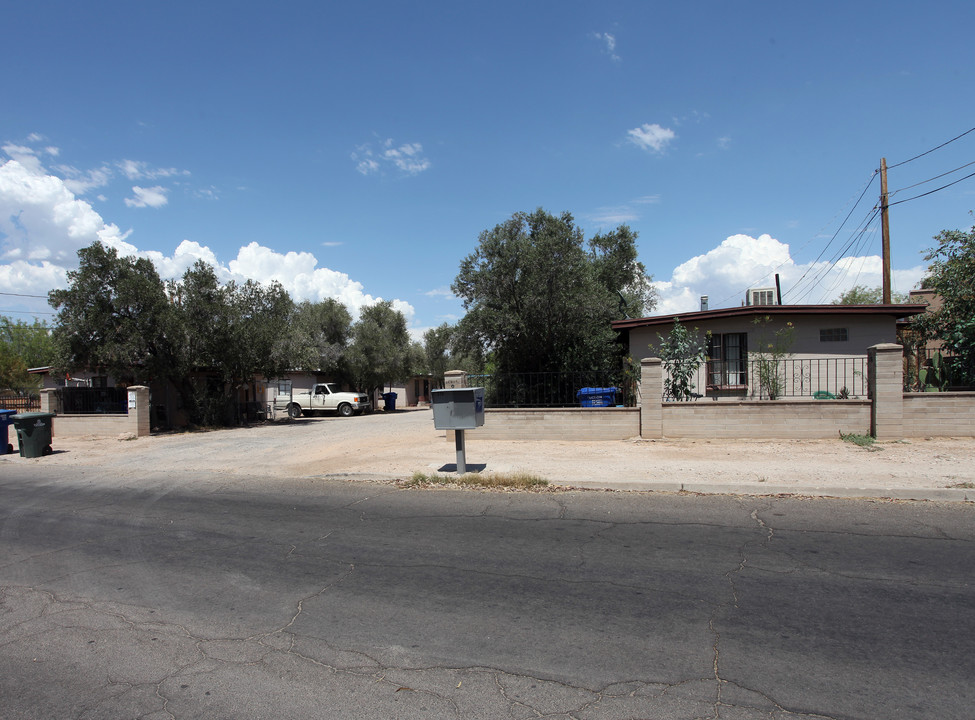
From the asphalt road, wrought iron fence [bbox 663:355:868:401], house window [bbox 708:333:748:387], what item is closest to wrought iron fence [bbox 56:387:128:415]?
the asphalt road

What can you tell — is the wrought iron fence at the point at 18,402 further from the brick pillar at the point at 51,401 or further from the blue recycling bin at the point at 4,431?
the blue recycling bin at the point at 4,431

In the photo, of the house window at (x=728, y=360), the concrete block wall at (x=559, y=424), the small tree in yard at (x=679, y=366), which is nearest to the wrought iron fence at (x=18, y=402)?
the concrete block wall at (x=559, y=424)

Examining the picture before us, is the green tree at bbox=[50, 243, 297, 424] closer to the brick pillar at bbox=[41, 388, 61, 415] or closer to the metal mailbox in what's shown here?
the brick pillar at bbox=[41, 388, 61, 415]

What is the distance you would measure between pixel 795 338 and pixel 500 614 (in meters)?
15.0

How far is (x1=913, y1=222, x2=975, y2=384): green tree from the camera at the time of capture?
14.0 m

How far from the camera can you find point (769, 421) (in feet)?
41.8

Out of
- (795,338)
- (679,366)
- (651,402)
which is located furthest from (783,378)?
(651,402)

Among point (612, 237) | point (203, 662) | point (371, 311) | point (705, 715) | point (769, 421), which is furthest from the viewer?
point (371, 311)

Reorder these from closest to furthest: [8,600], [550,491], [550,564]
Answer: [8,600] → [550,564] → [550,491]

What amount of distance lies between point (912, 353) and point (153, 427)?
25.1 meters

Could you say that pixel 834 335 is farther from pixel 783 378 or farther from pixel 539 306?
pixel 539 306

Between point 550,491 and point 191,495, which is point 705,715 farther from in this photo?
point 191,495

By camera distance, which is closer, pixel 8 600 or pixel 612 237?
pixel 8 600

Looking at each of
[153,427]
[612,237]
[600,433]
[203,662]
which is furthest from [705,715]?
[612,237]
